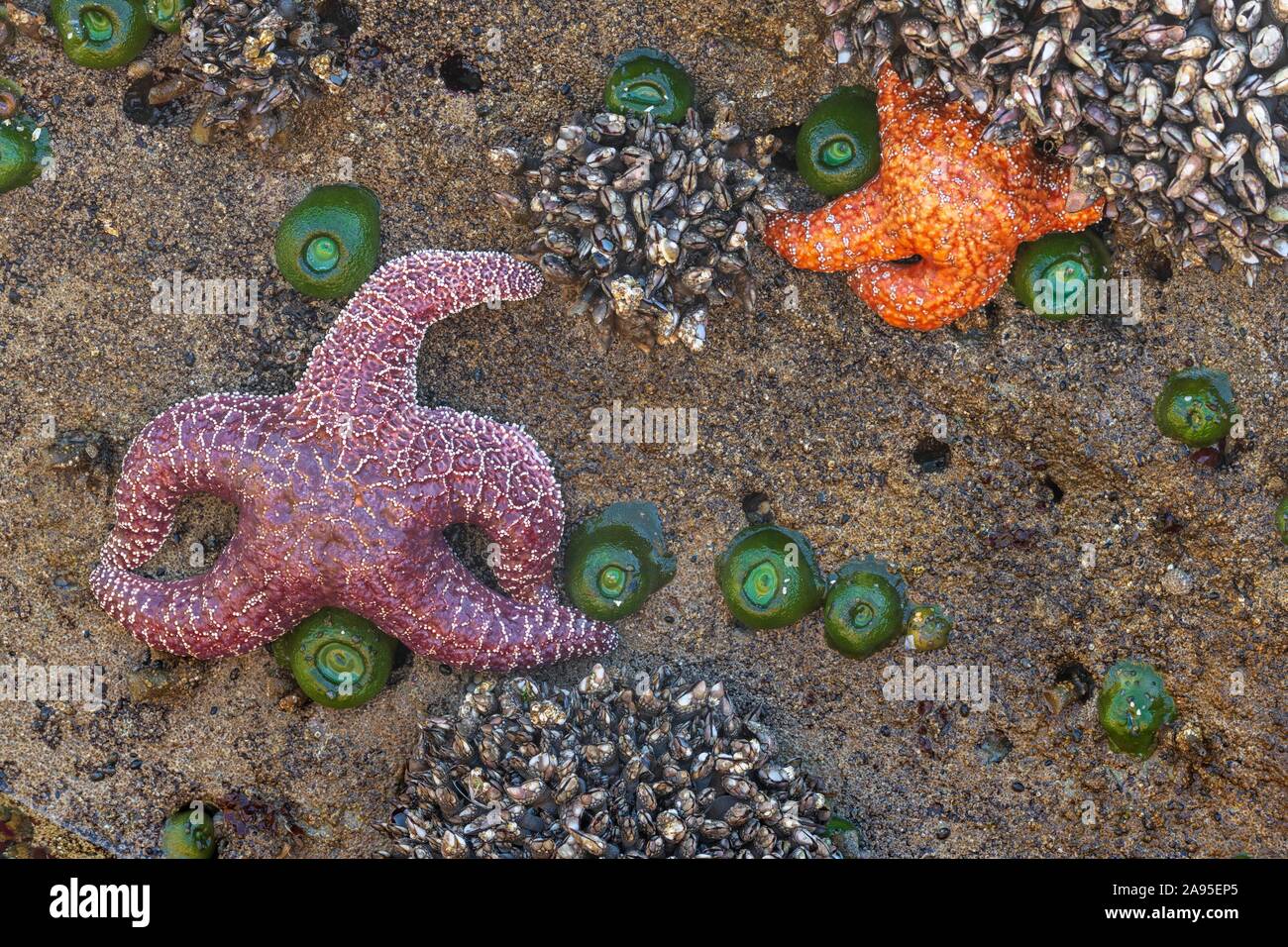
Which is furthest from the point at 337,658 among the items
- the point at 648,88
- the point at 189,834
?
the point at 648,88

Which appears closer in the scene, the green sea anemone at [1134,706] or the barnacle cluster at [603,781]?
the barnacle cluster at [603,781]

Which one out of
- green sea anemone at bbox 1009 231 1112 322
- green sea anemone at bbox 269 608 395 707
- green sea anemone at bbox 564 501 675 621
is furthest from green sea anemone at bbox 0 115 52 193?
green sea anemone at bbox 1009 231 1112 322

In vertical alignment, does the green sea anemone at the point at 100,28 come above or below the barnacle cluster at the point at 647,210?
above

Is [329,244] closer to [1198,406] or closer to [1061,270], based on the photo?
[1061,270]

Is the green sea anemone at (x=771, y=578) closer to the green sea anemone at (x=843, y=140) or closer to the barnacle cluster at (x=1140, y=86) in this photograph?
the green sea anemone at (x=843, y=140)

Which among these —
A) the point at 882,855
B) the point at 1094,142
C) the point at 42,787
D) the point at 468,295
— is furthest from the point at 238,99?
the point at 882,855

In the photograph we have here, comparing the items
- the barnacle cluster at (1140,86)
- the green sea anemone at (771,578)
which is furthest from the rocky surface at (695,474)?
the barnacle cluster at (1140,86)

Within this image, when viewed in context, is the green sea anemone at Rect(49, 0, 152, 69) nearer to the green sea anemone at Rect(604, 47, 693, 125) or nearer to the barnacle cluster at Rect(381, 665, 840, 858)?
the green sea anemone at Rect(604, 47, 693, 125)
